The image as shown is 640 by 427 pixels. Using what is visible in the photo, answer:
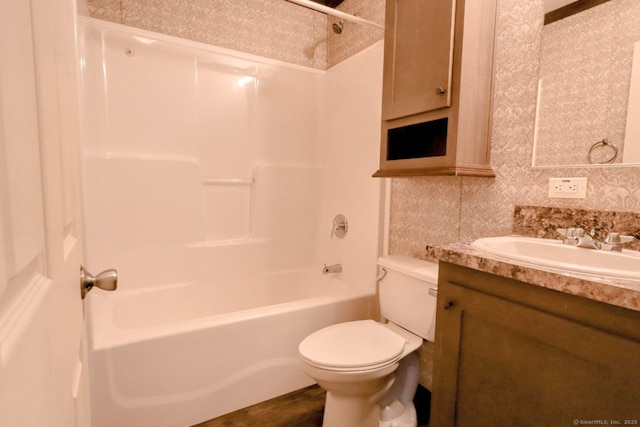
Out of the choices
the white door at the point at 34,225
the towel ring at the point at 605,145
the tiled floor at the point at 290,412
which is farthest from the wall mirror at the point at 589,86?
the white door at the point at 34,225

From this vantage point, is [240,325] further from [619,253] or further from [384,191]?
Result: [619,253]

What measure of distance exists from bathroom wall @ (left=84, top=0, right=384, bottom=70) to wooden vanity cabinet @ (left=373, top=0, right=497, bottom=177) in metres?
0.69

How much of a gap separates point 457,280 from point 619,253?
46cm

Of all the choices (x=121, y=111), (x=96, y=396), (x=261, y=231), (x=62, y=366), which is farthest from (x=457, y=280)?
(x=121, y=111)

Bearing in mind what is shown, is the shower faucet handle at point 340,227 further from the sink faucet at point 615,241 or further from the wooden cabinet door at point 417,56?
the sink faucet at point 615,241

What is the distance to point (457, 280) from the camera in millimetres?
963

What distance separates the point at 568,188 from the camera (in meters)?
1.12

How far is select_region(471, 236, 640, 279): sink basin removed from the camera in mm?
728

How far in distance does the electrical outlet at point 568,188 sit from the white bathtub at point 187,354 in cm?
113

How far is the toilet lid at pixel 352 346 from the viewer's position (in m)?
1.22

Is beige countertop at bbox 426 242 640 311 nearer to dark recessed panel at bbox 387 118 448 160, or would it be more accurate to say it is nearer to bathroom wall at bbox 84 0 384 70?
dark recessed panel at bbox 387 118 448 160

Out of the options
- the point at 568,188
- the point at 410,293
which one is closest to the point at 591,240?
the point at 568,188

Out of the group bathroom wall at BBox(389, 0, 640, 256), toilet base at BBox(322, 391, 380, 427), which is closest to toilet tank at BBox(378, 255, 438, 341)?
bathroom wall at BBox(389, 0, 640, 256)

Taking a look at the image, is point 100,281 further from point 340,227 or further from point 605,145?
point 340,227
